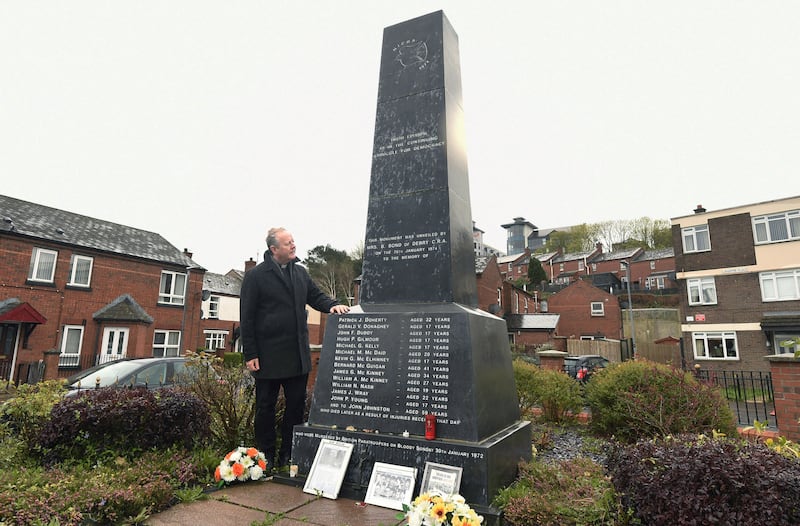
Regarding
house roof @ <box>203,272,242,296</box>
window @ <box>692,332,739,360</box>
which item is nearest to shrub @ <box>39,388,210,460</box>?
window @ <box>692,332,739,360</box>

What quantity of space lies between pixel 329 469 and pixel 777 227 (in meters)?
27.1

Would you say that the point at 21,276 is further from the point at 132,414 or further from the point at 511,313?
the point at 511,313

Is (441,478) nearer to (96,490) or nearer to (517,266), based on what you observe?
(96,490)

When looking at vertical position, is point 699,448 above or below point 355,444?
above

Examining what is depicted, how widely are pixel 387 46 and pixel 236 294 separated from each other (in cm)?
3388

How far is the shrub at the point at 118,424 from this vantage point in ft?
14.3

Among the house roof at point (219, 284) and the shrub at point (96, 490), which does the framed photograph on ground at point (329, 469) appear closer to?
the shrub at point (96, 490)

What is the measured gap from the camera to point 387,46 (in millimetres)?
5688

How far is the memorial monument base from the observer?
11.0 ft

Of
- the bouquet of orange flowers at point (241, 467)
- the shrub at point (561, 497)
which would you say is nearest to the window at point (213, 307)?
the bouquet of orange flowers at point (241, 467)

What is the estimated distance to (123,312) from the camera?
73.3 ft

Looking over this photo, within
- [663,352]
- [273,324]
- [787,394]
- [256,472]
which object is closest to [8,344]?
[273,324]

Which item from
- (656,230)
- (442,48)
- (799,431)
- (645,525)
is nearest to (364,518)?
(645,525)

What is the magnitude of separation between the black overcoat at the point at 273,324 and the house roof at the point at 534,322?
115 ft
